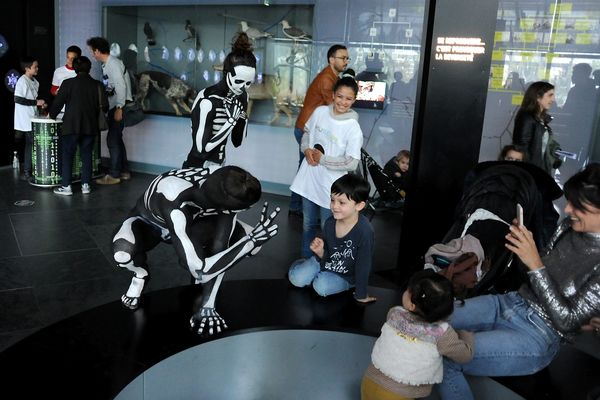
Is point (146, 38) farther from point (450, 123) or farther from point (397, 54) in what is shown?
point (450, 123)

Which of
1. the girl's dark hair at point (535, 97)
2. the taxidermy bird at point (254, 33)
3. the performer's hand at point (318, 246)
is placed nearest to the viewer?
the performer's hand at point (318, 246)

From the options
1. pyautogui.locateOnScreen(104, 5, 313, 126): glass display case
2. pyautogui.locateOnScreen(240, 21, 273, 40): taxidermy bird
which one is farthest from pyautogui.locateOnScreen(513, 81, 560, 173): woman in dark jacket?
pyautogui.locateOnScreen(240, 21, 273, 40): taxidermy bird

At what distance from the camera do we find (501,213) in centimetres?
337

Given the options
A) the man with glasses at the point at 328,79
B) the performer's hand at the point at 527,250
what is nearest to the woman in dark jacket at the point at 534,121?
the man with glasses at the point at 328,79

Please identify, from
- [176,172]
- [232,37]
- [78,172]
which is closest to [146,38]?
[232,37]

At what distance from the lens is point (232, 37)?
7.48 m

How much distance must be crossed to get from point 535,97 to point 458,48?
3.85 feet

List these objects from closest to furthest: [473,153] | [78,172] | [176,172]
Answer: [176,172] → [473,153] → [78,172]

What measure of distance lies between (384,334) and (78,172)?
6043mm

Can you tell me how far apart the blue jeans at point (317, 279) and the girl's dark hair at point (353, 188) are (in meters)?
0.45

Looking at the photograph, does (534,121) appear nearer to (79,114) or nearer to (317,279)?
(317,279)

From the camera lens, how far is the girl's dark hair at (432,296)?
6.85ft

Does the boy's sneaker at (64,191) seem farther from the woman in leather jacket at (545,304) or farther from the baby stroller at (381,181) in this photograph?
the woman in leather jacket at (545,304)

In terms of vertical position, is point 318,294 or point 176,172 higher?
point 176,172
